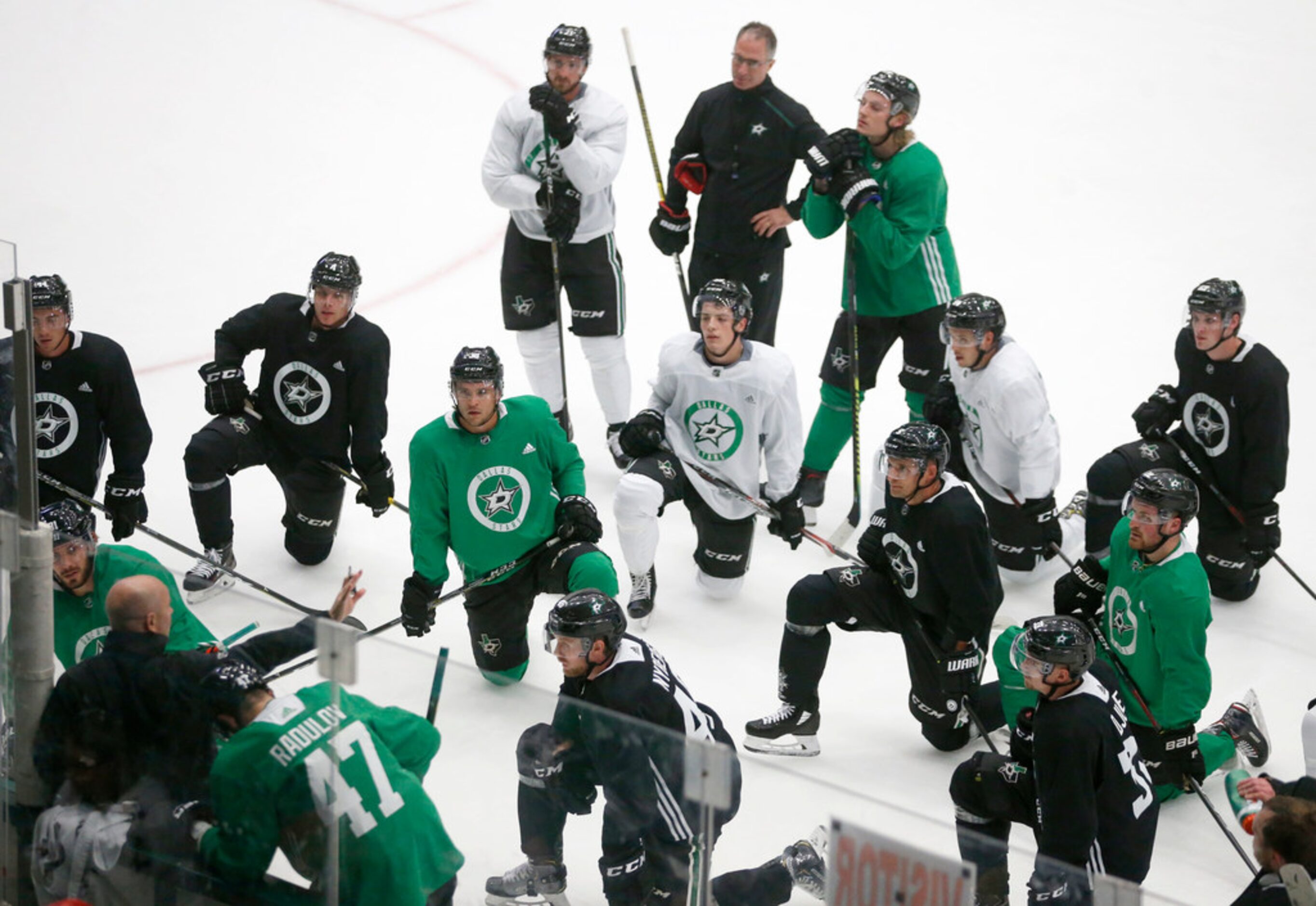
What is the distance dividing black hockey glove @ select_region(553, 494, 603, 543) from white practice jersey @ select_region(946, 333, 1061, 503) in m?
1.17

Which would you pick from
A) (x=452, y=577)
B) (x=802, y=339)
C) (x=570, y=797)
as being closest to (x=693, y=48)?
(x=802, y=339)

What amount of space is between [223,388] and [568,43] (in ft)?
5.00

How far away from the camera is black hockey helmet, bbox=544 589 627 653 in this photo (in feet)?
10.9

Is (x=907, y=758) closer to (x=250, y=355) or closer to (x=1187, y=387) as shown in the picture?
(x=1187, y=387)

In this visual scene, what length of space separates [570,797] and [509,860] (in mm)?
177

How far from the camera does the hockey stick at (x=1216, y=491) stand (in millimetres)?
4695

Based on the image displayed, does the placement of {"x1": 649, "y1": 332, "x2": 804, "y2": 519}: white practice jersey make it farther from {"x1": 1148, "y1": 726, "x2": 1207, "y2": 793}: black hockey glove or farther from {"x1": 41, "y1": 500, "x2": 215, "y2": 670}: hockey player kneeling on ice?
{"x1": 41, "y1": 500, "x2": 215, "y2": 670}: hockey player kneeling on ice

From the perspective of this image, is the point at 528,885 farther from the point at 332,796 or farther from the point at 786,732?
the point at 786,732

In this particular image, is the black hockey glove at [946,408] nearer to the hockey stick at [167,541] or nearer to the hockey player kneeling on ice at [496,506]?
the hockey player kneeling on ice at [496,506]

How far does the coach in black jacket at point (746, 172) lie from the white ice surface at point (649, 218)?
748mm

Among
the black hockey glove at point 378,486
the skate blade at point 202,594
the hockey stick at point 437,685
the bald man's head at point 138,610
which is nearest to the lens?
the hockey stick at point 437,685

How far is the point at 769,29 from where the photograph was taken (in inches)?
208

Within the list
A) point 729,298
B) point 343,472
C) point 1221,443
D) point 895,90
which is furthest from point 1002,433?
point 343,472

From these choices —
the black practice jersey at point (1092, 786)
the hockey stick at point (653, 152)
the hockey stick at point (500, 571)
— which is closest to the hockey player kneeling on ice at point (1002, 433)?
the hockey stick at point (653, 152)
